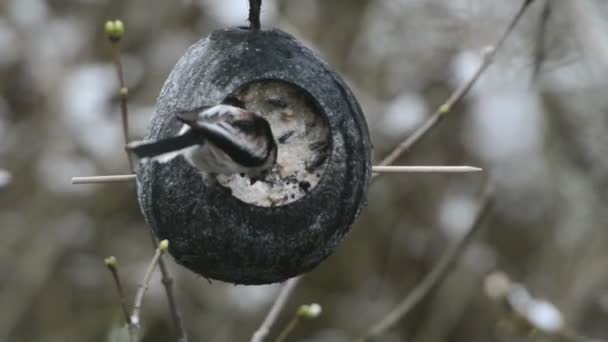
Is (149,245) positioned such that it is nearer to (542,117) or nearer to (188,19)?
(188,19)

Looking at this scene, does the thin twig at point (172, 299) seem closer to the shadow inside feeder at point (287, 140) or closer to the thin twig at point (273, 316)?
the thin twig at point (273, 316)

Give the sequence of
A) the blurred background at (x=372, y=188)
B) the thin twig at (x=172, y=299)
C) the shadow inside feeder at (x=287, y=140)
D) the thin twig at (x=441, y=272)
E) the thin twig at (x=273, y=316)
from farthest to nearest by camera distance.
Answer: the blurred background at (x=372, y=188) < the thin twig at (x=441, y=272) < the thin twig at (x=273, y=316) < the thin twig at (x=172, y=299) < the shadow inside feeder at (x=287, y=140)

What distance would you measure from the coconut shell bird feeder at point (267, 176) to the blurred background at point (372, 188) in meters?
2.55

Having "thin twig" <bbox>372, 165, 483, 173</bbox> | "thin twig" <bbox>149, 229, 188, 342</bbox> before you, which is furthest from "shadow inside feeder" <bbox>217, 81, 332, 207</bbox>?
"thin twig" <bbox>149, 229, 188, 342</bbox>

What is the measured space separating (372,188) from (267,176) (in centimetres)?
310

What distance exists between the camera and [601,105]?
414cm

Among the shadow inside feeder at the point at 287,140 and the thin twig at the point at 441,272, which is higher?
the shadow inside feeder at the point at 287,140

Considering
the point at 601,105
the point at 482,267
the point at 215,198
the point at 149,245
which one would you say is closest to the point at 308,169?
the point at 215,198

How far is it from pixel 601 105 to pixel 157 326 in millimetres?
2278

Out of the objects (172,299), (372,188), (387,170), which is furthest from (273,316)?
(372,188)

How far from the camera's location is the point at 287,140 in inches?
78.7

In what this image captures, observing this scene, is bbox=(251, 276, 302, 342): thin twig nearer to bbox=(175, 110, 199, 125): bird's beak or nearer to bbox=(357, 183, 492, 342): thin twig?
bbox=(357, 183, 492, 342): thin twig

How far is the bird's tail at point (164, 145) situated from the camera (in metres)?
1.72

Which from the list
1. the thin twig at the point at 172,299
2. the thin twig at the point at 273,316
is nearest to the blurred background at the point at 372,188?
the thin twig at the point at 273,316
